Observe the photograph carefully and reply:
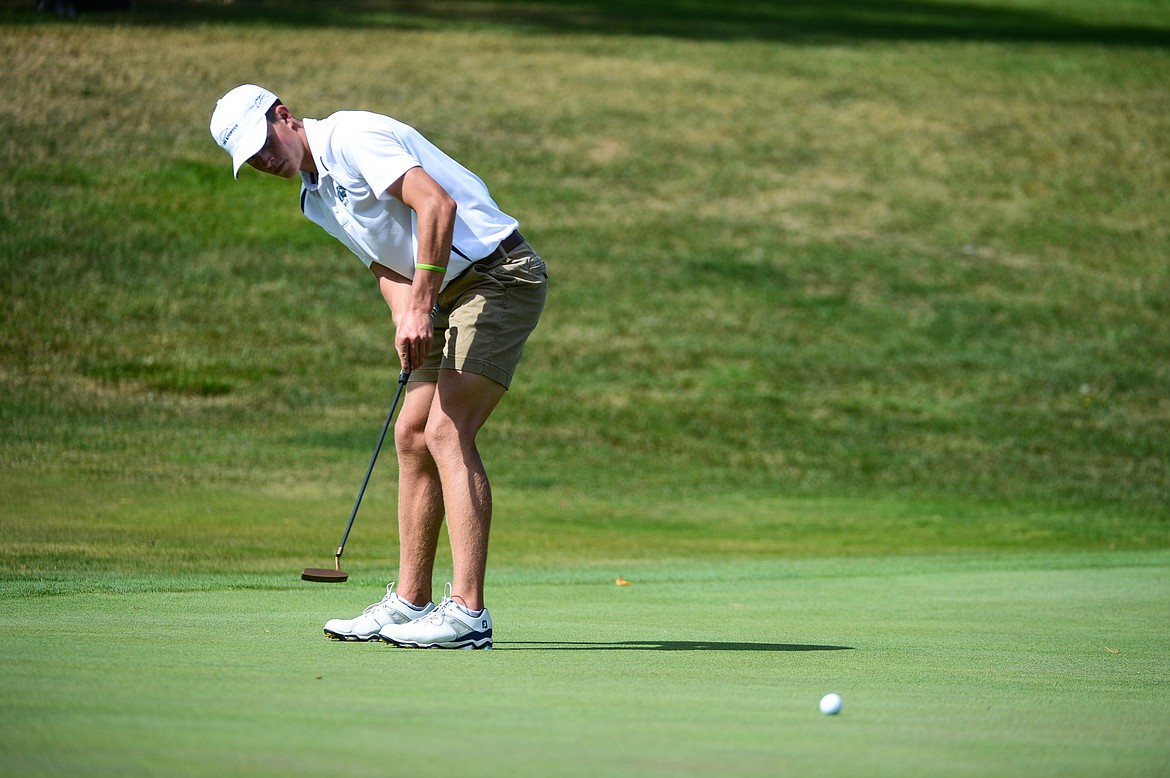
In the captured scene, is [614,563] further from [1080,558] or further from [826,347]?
[826,347]

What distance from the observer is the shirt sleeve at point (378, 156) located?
442 cm

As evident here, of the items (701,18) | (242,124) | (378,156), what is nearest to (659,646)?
(378,156)

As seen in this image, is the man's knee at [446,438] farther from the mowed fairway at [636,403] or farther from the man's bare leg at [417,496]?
the mowed fairway at [636,403]

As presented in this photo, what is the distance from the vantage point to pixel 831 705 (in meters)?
3.36

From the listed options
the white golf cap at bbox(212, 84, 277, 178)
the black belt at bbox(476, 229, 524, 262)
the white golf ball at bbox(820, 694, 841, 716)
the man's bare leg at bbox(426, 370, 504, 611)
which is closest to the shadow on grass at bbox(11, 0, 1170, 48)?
the white golf cap at bbox(212, 84, 277, 178)

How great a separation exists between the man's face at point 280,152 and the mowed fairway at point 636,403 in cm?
147

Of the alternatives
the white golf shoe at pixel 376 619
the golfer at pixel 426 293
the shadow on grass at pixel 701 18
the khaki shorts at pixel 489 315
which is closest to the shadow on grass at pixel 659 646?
the golfer at pixel 426 293

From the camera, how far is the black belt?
15.5ft

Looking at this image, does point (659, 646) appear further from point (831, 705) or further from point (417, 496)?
point (831, 705)

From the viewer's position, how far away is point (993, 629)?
5684 mm

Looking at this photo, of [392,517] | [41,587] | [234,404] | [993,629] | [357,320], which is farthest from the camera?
[357,320]

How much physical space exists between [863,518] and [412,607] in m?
7.33

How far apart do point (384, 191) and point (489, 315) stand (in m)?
0.53

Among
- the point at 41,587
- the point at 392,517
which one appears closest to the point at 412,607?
the point at 41,587
